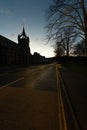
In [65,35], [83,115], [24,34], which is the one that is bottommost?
[83,115]

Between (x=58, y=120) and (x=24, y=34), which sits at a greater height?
(x=24, y=34)

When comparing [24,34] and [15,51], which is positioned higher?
[24,34]

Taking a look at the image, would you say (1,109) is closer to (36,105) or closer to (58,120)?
(36,105)

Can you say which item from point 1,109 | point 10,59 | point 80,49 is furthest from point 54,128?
point 80,49

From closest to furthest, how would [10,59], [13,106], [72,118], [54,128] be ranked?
[54,128] → [72,118] → [13,106] → [10,59]

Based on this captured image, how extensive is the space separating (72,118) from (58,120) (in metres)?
0.56

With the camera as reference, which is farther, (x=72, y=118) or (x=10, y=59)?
(x=10, y=59)

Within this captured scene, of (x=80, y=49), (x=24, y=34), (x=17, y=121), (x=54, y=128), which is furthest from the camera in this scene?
(x=24, y=34)

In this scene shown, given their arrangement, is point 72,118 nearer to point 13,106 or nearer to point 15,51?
point 13,106

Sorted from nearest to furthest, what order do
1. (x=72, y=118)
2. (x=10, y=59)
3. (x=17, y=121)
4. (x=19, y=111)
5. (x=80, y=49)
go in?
(x=17, y=121)
(x=72, y=118)
(x=19, y=111)
(x=10, y=59)
(x=80, y=49)

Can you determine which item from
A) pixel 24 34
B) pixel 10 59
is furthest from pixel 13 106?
pixel 24 34

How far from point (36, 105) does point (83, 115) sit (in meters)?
2.04

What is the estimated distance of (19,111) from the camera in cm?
630

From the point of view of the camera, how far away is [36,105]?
732 centimetres
